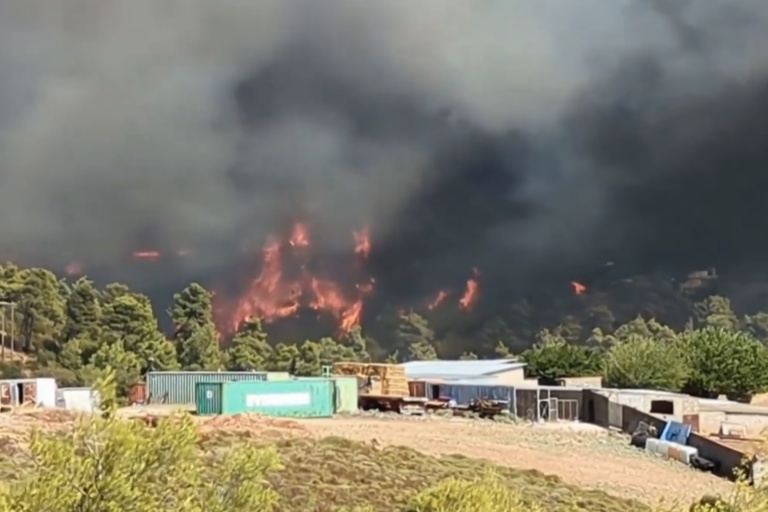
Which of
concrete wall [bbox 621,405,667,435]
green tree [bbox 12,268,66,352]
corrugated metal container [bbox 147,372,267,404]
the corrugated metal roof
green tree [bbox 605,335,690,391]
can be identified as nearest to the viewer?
concrete wall [bbox 621,405,667,435]

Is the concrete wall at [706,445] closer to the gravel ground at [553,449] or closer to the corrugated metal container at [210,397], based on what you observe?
the gravel ground at [553,449]

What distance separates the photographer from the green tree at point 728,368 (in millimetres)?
71812

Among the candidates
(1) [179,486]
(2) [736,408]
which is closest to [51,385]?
(2) [736,408]

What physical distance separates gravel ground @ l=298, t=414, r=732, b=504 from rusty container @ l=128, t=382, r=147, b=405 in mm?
18262

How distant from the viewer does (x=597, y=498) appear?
95.3 feet

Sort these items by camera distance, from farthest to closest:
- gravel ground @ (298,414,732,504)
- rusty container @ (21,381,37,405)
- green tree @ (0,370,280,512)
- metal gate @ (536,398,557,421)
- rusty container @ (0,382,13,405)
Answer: metal gate @ (536,398,557,421) → rusty container @ (21,381,37,405) → rusty container @ (0,382,13,405) → gravel ground @ (298,414,732,504) → green tree @ (0,370,280,512)

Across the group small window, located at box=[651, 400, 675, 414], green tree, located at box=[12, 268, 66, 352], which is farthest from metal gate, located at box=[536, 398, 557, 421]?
green tree, located at box=[12, 268, 66, 352]

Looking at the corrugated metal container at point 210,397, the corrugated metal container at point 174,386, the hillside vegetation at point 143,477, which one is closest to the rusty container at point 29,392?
the corrugated metal container at point 174,386

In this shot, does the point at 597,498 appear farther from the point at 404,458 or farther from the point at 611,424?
the point at 611,424

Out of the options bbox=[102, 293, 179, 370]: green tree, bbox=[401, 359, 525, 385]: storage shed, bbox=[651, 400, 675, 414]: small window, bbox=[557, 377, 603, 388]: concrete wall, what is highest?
bbox=[102, 293, 179, 370]: green tree

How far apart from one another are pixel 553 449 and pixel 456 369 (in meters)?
Answer: 47.7

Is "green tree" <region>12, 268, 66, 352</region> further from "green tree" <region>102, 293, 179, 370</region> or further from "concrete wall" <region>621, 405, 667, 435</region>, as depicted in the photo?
"concrete wall" <region>621, 405, 667, 435</region>

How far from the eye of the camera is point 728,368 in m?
72.6

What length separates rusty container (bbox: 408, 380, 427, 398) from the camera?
68938mm
